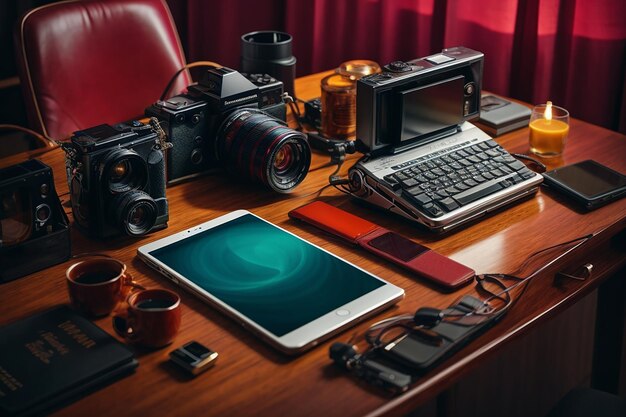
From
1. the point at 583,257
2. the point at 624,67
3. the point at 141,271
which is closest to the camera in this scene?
the point at 141,271

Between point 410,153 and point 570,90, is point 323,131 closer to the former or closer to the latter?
point 410,153

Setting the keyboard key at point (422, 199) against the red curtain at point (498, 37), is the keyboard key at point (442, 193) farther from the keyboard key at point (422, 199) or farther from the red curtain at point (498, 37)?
the red curtain at point (498, 37)

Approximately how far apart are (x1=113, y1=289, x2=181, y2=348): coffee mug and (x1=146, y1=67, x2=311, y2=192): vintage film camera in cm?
40

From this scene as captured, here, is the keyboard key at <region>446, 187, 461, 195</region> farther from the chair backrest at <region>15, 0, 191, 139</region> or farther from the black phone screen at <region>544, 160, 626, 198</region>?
the chair backrest at <region>15, 0, 191, 139</region>

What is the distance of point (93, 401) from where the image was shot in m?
1.02

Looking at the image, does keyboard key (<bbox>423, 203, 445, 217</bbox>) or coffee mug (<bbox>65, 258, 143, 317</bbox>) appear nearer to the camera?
coffee mug (<bbox>65, 258, 143, 317</bbox>)

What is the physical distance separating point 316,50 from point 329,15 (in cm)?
11

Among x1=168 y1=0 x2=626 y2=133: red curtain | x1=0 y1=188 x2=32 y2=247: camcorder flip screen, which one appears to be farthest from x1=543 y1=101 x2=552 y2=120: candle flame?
x1=0 y1=188 x2=32 y2=247: camcorder flip screen

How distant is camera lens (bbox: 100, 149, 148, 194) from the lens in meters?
1.30

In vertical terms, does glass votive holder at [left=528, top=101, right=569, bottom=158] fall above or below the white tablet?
above

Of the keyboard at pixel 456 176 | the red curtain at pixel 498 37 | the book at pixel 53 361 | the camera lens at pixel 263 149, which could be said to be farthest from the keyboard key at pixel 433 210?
the red curtain at pixel 498 37

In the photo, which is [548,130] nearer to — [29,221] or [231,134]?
[231,134]

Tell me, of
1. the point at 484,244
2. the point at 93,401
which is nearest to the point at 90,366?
the point at 93,401

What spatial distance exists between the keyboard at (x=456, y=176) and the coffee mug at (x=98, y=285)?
0.47 meters
